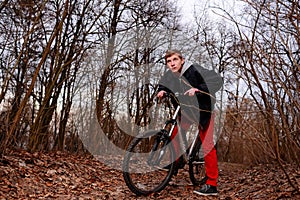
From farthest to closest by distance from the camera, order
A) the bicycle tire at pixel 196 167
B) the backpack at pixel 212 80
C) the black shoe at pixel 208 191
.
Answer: the bicycle tire at pixel 196 167 < the black shoe at pixel 208 191 < the backpack at pixel 212 80

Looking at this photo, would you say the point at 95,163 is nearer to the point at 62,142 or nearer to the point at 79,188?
the point at 62,142

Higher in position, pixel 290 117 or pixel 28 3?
pixel 28 3

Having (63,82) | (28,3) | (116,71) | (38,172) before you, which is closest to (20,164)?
(38,172)

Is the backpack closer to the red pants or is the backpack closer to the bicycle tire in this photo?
the red pants

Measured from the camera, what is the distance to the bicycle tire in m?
4.77

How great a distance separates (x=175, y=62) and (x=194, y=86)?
0.40 meters

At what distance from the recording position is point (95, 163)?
6336 millimetres

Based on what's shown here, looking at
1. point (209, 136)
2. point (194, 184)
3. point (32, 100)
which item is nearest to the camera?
point (209, 136)

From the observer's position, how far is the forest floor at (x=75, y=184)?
379 centimetres

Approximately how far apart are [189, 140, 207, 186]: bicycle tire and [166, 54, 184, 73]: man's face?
1040 mm

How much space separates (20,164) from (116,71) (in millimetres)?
3123

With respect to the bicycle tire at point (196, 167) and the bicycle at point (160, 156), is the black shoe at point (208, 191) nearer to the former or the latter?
the bicycle at point (160, 156)

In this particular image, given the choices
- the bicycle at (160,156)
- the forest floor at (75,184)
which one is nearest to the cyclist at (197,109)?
the bicycle at (160,156)

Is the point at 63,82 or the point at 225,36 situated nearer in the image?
the point at 63,82
